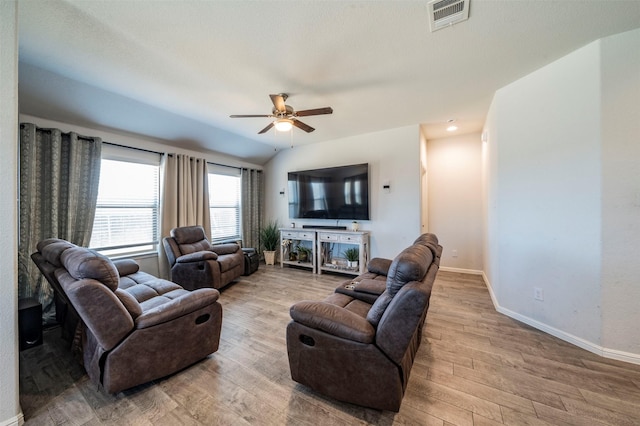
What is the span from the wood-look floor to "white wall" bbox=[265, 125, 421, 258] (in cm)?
195

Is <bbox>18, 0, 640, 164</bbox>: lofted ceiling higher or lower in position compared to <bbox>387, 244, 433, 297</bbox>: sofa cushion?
higher

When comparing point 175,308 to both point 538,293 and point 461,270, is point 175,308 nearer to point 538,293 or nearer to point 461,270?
point 538,293

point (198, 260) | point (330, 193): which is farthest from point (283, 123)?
point (198, 260)

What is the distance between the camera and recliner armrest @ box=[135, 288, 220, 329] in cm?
163

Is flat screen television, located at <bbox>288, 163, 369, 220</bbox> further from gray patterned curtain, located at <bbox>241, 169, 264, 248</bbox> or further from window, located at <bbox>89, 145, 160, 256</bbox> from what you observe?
window, located at <bbox>89, 145, 160, 256</bbox>

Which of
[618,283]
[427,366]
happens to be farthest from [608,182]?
[427,366]

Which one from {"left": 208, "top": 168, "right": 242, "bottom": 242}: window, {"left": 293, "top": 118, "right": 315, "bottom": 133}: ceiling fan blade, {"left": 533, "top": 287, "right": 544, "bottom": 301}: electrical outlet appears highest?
{"left": 293, "top": 118, "right": 315, "bottom": 133}: ceiling fan blade

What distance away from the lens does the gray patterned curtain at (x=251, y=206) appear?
216 inches

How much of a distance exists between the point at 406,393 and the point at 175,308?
180cm

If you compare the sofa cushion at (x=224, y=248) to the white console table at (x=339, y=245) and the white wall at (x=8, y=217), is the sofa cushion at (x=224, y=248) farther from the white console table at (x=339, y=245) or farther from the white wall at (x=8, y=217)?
the white wall at (x=8, y=217)

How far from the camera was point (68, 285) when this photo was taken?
1485mm

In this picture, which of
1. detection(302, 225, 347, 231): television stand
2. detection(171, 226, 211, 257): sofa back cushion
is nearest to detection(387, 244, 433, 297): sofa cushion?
detection(302, 225, 347, 231): television stand

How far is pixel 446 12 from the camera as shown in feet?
5.56

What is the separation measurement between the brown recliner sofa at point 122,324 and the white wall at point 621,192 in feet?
11.3
